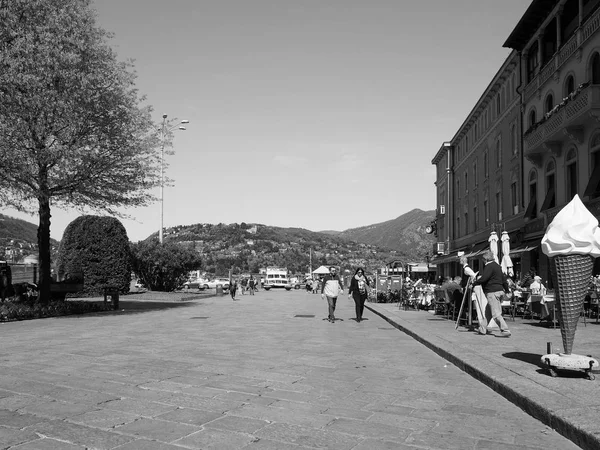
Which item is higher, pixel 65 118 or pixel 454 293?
pixel 65 118

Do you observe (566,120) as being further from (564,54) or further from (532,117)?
(532,117)

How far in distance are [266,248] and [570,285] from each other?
427ft

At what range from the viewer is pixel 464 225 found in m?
48.7

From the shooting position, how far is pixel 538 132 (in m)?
26.4

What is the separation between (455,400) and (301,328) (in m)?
9.31

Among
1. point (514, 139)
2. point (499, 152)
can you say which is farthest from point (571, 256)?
point (499, 152)

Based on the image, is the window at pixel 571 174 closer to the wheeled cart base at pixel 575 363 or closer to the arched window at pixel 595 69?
the arched window at pixel 595 69

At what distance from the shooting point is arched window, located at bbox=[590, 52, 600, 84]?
862 inches

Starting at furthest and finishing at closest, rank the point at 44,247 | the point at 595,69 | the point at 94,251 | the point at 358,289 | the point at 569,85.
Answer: the point at 94,251 → the point at 569,85 → the point at 595,69 → the point at 44,247 → the point at 358,289

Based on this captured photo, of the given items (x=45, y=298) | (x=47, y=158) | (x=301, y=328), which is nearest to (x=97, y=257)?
(x=45, y=298)

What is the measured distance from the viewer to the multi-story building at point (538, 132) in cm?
2239

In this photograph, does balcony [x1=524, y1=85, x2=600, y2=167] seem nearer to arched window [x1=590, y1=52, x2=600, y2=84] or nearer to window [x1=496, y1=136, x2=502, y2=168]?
arched window [x1=590, y1=52, x2=600, y2=84]

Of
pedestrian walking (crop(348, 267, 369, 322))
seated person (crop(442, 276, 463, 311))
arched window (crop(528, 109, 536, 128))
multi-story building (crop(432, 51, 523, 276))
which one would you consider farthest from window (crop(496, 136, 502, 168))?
pedestrian walking (crop(348, 267, 369, 322))

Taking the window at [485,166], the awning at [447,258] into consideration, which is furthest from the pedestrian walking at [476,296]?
the awning at [447,258]
